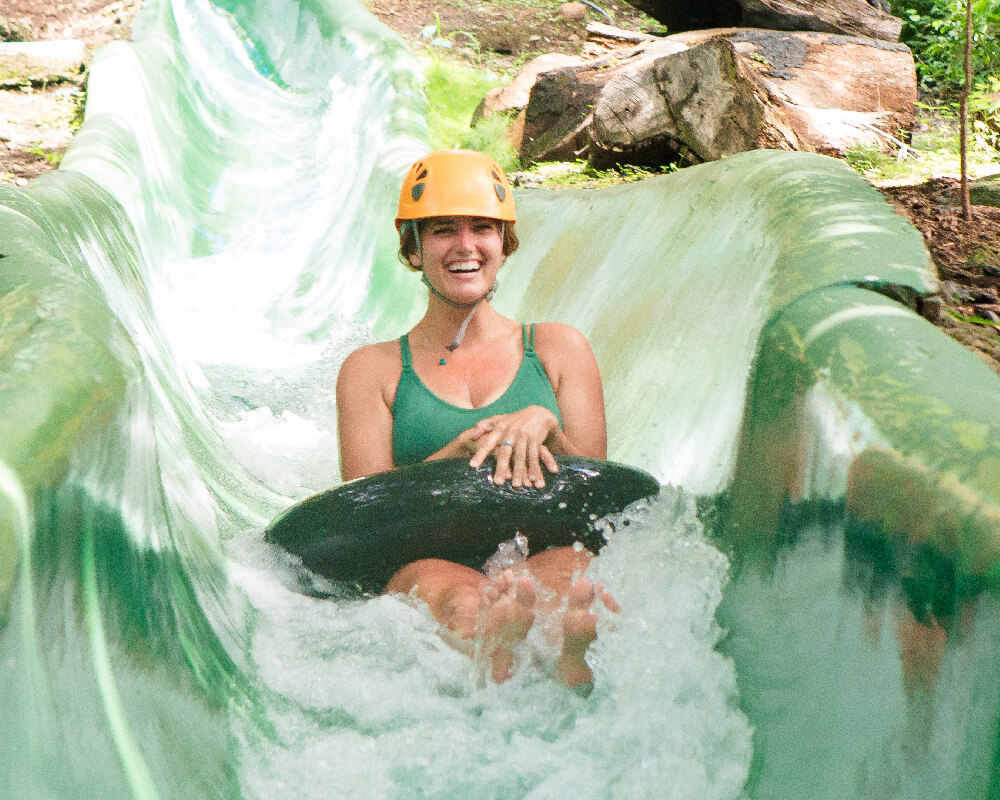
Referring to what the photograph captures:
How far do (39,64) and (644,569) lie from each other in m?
7.51

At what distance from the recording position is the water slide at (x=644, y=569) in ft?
3.92

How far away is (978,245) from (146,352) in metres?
2.51

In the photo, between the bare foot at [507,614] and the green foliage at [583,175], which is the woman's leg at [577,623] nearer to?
the bare foot at [507,614]

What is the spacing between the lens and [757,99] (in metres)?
4.82

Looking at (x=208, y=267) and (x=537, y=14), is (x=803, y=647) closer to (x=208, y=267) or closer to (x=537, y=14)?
(x=208, y=267)

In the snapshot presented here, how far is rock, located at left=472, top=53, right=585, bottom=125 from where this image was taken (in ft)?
24.5

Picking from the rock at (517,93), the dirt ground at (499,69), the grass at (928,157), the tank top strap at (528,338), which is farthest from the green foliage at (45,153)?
the tank top strap at (528,338)

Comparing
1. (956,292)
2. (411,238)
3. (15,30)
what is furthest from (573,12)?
(411,238)

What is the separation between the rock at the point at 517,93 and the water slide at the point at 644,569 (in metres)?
4.59

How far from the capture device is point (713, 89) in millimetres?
4996

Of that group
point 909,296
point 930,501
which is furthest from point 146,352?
point 930,501

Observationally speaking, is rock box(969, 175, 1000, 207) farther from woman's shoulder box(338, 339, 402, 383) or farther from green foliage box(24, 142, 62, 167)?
green foliage box(24, 142, 62, 167)

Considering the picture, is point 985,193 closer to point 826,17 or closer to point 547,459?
point 547,459

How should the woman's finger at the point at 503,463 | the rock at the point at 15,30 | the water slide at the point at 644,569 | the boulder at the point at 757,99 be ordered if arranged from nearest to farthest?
the water slide at the point at 644,569
the woman's finger at the point at 503,463
the boulder at the point at 757,99
the rock at the point at 15,30
